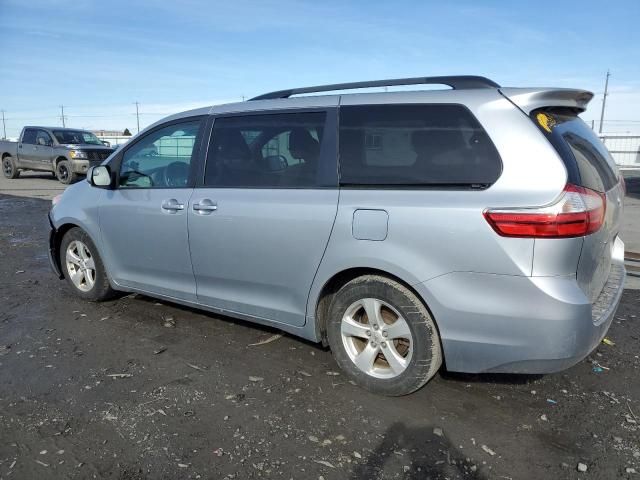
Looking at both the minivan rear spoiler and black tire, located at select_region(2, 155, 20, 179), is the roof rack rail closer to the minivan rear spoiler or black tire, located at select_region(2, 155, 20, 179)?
the minivan rear spoiler

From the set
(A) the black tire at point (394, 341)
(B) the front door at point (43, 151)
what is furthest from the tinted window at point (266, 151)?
(B) the front door at point (43, 151)

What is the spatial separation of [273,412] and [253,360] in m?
0.75

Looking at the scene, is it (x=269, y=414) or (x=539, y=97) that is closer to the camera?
(x=539, y=97)

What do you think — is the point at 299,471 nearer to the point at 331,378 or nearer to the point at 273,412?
the point at 273,412

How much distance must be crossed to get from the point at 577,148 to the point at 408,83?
109 centimetres

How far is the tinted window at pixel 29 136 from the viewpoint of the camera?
18391mm

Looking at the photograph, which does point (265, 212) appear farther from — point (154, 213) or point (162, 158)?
point (162, 158)

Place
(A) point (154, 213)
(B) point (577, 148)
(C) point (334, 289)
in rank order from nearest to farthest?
(B) point (577, 148) → (C) point (334, 289) → (A) point (154, 213)

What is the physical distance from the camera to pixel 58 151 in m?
17.4

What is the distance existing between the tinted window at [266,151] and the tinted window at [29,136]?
56.7 feet

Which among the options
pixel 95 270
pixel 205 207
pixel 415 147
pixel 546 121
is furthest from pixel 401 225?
pixel 95 270

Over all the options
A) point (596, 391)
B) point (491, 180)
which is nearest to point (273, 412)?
point (491, 180)

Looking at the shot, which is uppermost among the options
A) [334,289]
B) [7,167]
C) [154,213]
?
[154,213]

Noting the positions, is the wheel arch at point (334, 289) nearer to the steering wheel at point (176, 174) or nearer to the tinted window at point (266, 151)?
the tinted window at point (266, 151)
